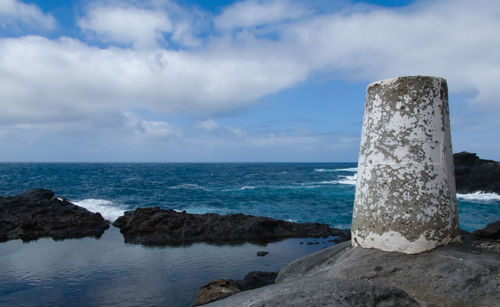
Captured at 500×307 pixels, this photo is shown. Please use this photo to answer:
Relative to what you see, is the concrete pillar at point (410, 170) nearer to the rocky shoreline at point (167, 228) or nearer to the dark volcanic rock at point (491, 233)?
the dark volcanic rock at point (491, 233)

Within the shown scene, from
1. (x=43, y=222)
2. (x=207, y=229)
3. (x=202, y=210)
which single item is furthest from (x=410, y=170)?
(x=202, y=210)

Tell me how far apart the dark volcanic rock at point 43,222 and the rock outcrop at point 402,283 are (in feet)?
40.2

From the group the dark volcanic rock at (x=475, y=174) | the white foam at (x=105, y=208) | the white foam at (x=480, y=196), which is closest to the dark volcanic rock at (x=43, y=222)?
the white foam at (x=105, y=208)

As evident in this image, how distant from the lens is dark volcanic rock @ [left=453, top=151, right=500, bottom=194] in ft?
109

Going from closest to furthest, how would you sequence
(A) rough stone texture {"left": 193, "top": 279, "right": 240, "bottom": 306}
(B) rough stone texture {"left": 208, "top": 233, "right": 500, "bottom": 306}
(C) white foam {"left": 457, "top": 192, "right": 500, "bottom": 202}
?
(B) rough stone texture {"left": 208, "top": 233, "right": 500, "bottom": 306} < (A) rough stone texture {"left": 193, "top": 279, "right": 240, "bottom": 306} < (C) white foam {"left": 457, "top": 192, "right": 500, "bottom": 202}

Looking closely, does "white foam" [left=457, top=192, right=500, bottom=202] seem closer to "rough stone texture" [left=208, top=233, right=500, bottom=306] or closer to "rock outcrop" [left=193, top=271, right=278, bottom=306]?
"rock outcrop" [left=193, top=271, right=278, bottom=306]

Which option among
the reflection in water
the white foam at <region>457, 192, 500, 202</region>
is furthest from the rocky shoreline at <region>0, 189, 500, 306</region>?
the white foam at <region>457, 192, 500, 202</region>

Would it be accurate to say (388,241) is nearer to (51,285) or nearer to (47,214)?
(51,285)

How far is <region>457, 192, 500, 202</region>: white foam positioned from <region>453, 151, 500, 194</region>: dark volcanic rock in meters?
0.52

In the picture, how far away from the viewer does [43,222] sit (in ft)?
49.0

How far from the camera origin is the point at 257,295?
436 cm

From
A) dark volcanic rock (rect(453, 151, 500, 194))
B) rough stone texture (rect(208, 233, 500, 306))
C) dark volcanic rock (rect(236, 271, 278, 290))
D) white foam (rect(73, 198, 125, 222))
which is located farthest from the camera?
dark volcanic rock (rect(453, 151, 500, 194))

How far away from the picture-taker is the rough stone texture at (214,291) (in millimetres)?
6734

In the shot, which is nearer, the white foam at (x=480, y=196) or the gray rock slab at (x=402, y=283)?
the gray rock slab at (x=402, y=283)
